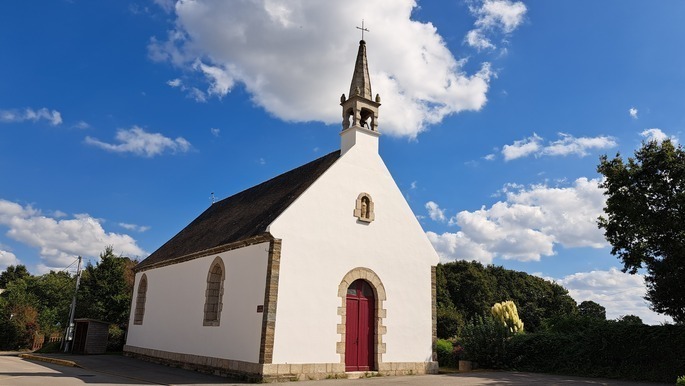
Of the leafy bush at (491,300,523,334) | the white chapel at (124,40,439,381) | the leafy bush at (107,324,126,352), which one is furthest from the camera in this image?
the leafy bush at (107,324,126,352)

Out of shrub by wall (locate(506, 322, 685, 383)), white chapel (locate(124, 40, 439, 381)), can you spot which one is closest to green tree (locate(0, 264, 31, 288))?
white chapel (locate(124, 40, 439, 381))

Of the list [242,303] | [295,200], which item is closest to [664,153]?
[295,200]

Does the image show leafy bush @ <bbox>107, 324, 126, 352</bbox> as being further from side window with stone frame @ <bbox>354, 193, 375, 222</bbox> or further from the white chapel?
side window with stone frame @ <bbox>354, 193, 375, 222</bbox>

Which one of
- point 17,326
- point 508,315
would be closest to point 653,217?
point 508,315

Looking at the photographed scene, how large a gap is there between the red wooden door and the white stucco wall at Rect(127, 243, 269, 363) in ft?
10.3

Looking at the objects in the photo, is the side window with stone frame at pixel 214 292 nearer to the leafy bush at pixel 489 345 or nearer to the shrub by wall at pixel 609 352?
the leafy bush at pixel 489 345

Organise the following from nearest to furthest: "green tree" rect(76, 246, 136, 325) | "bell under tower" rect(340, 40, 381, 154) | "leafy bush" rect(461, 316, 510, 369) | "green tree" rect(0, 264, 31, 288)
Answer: "bell under tower" rect(340, 40, 381, 154)
"leafy bush" rect(461, 316, 510, 369)
"green tree" rect(76, 246, 136, 325)
"green tree" rect(0, 264, 31, 288)

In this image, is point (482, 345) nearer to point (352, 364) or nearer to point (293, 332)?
point (352, 364)

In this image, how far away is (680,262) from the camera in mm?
16609

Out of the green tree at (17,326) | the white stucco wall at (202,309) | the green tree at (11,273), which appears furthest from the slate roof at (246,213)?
the green tree at (11,273)

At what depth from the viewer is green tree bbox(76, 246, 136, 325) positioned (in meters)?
31.0

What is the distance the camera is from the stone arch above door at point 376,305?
1516 cm

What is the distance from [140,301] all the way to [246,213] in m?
9.54

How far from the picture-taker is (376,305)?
645 inches
